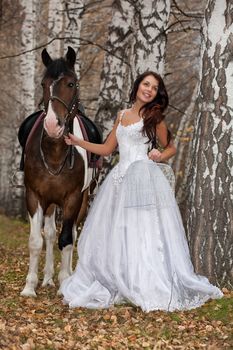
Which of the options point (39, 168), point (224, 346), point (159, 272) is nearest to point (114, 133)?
point (39, 168)

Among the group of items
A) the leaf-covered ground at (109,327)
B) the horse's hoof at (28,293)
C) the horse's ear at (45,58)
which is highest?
the horse's ear at (45,58)

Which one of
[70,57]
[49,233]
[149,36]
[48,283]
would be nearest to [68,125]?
[70,57]

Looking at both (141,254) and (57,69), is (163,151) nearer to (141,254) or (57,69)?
(141,254)

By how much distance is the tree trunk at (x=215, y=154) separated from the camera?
800cm

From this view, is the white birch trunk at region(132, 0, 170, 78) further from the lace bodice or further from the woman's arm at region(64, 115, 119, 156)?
the lace bodice

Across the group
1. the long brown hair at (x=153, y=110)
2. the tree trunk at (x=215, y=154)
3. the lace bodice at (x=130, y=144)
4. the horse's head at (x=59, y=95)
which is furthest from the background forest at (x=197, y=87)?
the horse's head at (x=59, y=95)

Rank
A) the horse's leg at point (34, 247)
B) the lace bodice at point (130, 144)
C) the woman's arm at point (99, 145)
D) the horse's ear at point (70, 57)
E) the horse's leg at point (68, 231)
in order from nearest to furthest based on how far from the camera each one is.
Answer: the lace bodice at point (130, 144)
the woman's arm at point (99, 145)
the horse's ear at point (70, 57)
the horse's leg at point (34, 247)
the horse's leg at point (68, 231)

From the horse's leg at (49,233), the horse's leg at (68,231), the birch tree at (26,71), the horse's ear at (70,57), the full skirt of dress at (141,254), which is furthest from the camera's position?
the birch tree at (26,71)

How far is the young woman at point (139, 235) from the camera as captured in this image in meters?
7.84

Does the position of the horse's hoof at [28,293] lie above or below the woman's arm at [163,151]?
below

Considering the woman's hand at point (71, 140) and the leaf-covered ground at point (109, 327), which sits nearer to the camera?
the leaf-covered ground at point (109, 327)

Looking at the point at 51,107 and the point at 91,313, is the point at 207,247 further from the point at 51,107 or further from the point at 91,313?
the point at 51,107

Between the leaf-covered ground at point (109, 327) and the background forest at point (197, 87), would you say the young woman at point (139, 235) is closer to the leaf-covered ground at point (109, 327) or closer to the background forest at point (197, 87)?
the leaf-covered ground at point (109, 327)

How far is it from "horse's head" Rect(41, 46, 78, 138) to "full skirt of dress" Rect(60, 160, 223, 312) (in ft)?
2.95
